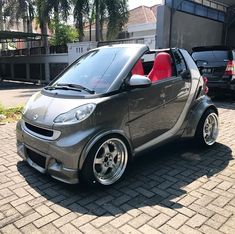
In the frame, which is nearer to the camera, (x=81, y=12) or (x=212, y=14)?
(x=212, y=14)

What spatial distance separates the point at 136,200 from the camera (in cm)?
344

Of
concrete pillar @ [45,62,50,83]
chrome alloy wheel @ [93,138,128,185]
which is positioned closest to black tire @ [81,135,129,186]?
chrome alloy wheel @ [93,138,128,185]

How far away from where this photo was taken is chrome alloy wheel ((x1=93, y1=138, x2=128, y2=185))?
364cm

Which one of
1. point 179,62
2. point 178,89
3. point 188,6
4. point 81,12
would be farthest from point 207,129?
point 81,12

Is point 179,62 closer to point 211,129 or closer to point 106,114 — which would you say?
point 211,129

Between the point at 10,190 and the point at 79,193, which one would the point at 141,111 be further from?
the point at 10,190

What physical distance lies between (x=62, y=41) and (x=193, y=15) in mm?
15533

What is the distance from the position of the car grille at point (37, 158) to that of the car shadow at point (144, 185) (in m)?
0.26

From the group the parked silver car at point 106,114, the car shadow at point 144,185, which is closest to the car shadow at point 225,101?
the car shadow at point 144,185

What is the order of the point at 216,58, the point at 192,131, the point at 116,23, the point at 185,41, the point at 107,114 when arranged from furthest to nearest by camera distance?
the point at 116,23 < the point at 185,41 < the point at 216,58 < the point at 192,131 < the point at 107,114

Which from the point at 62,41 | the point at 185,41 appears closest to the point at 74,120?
the point at 185,41

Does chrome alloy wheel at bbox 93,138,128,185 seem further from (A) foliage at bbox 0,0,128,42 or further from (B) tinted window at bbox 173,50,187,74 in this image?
(A) foliage at bbox 0,0,128,42

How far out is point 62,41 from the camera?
28.3 meters

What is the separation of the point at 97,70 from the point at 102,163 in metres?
1.24
